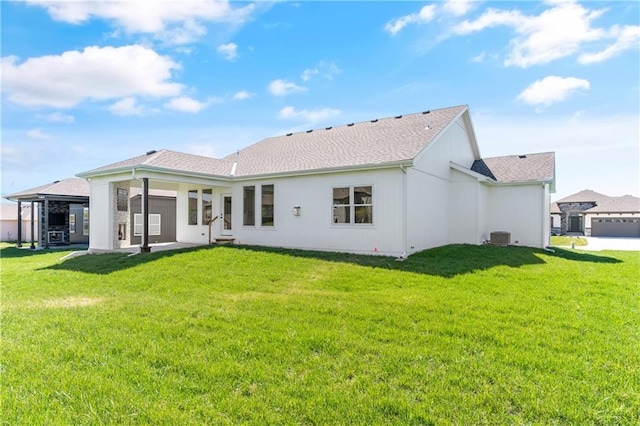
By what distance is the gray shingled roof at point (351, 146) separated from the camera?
1197cm

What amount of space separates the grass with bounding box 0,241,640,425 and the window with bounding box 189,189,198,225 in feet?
27.0

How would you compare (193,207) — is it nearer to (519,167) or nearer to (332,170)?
(332,170)

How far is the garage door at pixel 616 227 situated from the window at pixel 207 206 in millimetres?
31950

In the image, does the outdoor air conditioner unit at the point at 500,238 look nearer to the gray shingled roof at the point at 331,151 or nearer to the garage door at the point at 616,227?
the gray shingled roof at the point at 331,151

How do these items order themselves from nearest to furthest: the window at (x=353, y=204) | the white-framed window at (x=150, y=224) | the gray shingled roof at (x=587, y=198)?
1. the window at (x=353, y=204)
2. the white-framed window at (x=150, y=224)
3. the gray shingled roof at (x=587, y=198)

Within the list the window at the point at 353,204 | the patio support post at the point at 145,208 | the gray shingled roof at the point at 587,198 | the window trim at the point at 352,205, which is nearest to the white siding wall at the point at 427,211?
the window trim at the point at 352,205

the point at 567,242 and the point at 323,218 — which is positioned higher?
the point at 323,218

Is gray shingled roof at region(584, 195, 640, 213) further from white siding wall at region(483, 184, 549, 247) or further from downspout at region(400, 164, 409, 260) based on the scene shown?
downspout at region(400, 164, 409, 260)

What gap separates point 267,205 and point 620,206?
3231 cm

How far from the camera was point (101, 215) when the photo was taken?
44.9 ft

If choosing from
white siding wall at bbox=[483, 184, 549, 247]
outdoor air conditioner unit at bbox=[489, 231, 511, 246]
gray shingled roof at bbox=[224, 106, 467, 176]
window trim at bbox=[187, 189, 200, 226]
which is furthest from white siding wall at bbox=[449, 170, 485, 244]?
window trim at bbox=[187, 189, 200, 226]

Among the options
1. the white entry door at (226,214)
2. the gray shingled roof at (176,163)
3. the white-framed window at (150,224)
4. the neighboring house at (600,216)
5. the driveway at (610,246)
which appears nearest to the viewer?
the gray shingled roof at (176,163)

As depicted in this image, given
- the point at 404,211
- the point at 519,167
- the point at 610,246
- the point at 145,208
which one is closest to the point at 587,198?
the point at 610,246

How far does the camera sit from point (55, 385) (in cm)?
333
